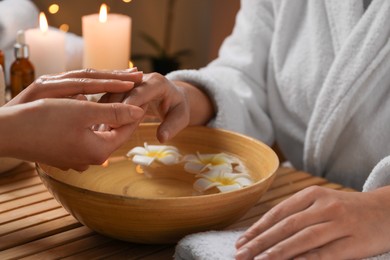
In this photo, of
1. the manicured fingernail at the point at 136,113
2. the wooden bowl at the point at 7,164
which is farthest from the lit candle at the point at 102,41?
the manicured fingernail at the point at 136,113

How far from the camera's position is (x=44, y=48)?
1.53 metres

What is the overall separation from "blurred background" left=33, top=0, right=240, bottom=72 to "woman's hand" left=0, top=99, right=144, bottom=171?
1.85 m

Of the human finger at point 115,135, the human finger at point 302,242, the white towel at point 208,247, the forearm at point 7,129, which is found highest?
the forearm at point 7,129

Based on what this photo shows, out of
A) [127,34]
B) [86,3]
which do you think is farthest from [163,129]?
[86,3]

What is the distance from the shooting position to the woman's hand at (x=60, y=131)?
0.81 meters

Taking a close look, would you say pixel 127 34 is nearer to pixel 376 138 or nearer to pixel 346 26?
pixel 346 26

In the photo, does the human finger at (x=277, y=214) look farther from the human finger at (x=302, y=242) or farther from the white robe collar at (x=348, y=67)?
the white robe collar at (x=348, y=67)

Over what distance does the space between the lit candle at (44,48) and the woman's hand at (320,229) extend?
838mm

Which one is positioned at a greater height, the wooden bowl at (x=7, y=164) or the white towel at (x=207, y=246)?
the white towel at (x=207, y=246)

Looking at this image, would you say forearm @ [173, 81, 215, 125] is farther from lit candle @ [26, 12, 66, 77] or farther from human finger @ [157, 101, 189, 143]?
lit candle @ [26, 12, 66, 77]

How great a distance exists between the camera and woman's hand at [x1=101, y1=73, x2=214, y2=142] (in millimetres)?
1023

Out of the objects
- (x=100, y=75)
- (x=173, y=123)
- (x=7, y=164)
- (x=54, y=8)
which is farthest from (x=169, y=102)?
(x=54, y=8)

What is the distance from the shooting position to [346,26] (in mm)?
1295

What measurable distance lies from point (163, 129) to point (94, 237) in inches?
8.5
